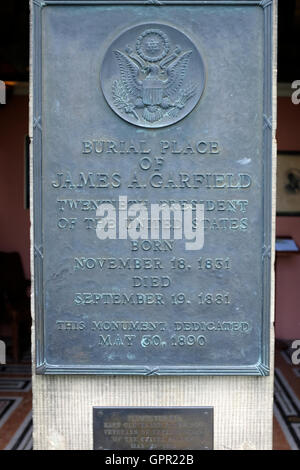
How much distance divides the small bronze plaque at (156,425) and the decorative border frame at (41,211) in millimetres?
199

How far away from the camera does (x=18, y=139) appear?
5.20 metres

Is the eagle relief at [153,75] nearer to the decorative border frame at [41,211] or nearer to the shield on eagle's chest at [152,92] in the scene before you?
the shield on eagle's chest at [152,92]

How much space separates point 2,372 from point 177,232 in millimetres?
3035

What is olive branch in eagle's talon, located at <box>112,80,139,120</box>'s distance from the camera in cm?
204

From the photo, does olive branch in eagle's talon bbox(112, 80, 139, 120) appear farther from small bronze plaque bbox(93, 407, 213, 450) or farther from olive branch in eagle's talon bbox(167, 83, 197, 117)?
small bronze plaque bbox(93, 407, 213, 450)

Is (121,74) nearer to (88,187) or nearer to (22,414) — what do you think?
(88,187)

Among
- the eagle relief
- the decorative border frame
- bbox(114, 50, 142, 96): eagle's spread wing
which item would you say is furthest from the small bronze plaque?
bbox(114, 50, 142, 96): eagle's spread wing

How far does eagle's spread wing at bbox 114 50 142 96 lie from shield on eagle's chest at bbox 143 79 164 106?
29 mm

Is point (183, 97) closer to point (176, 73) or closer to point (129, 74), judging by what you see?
point (176, 73)

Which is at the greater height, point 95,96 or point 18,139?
point 18,139

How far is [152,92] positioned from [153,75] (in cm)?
7

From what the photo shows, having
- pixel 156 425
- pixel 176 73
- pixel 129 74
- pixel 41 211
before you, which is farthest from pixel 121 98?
pixel 156 425

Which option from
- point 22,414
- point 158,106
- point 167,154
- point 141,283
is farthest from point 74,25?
point 22,414

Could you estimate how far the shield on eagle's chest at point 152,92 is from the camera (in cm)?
205
